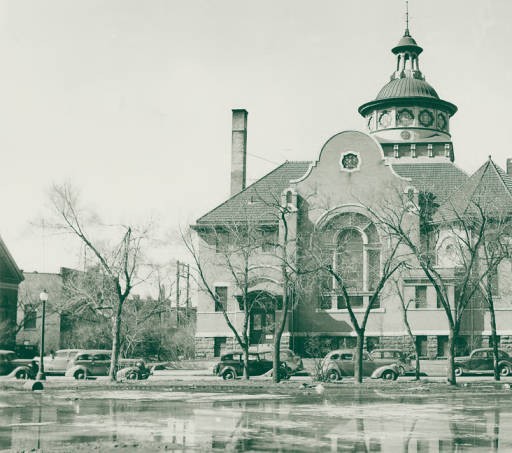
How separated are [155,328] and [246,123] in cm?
1746

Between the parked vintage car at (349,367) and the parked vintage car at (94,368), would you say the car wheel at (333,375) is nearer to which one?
the parked vintage car at (349,367)

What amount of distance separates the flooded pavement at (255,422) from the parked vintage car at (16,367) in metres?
13.1

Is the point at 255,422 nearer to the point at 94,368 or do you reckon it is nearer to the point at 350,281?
the point at 94,368

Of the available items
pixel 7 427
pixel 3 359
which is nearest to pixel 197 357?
pixel 3 359

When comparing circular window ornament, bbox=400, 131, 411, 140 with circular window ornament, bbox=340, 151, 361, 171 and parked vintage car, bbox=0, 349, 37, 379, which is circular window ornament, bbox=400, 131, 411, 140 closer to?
circular window ornament, bbox=340, 151, 361, 171

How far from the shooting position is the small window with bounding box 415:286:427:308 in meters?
51.4

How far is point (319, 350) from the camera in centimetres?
5272

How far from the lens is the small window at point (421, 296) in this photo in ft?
169

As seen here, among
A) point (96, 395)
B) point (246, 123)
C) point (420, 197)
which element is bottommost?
→ point (96, 395)

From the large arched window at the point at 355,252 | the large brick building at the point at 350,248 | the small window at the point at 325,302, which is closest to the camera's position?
the large brick building at the point at 350,248

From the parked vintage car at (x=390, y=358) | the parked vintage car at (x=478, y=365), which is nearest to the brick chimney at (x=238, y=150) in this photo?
the parked vintage car at (x=390, y=358)

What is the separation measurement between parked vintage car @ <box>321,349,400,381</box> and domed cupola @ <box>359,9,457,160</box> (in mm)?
35981

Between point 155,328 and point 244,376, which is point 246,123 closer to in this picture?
point 155,328

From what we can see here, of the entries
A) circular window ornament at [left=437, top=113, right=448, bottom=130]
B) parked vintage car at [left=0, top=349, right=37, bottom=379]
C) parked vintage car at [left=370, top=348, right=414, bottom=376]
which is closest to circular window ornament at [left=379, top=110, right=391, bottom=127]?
circular window ornament at [left=437, top=113, right=448, bottom=130]
